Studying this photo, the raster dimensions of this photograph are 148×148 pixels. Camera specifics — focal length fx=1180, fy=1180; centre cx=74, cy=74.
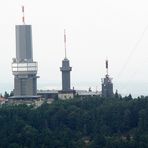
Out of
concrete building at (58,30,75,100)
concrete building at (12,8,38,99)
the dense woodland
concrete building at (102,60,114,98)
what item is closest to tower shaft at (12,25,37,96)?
concrete building at (12,8,38,99)

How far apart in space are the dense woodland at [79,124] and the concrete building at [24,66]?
31.5 m

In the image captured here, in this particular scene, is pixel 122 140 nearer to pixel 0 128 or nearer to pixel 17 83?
pixel 0 128

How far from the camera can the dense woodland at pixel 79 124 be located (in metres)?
85.9

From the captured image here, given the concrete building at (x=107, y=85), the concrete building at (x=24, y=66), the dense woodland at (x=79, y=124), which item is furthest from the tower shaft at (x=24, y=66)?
the dense woodland at (x=79, y=124)

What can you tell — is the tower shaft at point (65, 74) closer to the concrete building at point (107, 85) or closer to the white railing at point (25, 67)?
the white railing at point (25, 67)

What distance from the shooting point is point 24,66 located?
149m

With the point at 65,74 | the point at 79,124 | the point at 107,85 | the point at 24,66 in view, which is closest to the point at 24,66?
the point at 24,66

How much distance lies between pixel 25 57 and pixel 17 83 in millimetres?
A: 7007

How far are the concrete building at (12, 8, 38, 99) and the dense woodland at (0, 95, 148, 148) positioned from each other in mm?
31467

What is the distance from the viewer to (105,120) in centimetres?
9925

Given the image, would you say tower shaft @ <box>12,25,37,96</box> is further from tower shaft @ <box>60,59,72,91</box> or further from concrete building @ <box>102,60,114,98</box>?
concrete building @ <box>102,60,114,98</box>

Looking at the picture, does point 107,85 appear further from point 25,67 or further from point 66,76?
point 25,67

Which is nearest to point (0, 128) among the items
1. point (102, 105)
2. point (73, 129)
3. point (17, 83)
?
point (73, 129)

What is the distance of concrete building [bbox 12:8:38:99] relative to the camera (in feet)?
475
